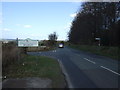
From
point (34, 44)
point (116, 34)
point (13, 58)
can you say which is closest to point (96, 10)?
point (116, 34)

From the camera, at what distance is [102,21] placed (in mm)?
52938

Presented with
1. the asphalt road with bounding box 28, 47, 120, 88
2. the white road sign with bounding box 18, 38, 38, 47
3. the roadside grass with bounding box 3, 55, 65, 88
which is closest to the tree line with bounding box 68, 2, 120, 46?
the white road sign with bounding box 18, 38, 38, 47

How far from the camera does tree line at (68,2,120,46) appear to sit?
147ft

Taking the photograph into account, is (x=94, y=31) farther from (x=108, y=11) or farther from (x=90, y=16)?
(x=108, y=11)

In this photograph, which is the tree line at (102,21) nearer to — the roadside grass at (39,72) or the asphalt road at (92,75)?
the asphalt road at (92,75)

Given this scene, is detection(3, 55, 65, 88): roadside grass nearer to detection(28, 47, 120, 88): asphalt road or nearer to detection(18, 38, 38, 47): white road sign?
detection(28, 47, 120, 88): asphalt road

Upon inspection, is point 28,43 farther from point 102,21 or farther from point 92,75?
point 102,21

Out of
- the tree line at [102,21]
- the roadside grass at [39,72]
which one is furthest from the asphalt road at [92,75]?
the tree line at [102,21]

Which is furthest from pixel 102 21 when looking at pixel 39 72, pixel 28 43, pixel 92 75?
pixel 39 72

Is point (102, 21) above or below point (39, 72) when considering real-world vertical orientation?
above

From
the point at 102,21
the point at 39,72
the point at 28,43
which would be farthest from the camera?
the point at 102,21

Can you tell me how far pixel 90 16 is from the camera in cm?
5794

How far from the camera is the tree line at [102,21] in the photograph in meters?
44.8

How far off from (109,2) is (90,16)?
10089 mm
